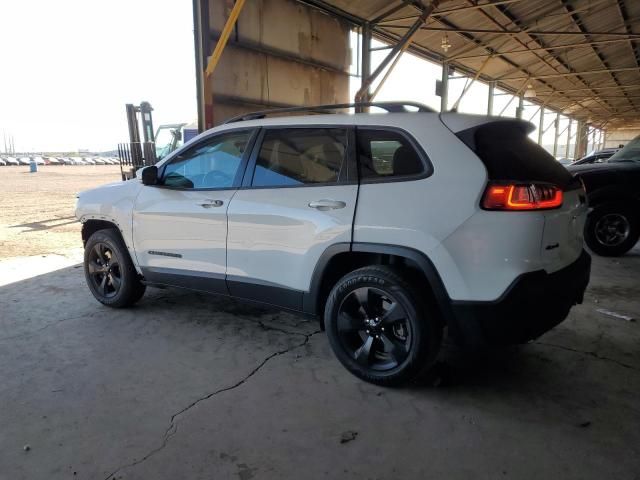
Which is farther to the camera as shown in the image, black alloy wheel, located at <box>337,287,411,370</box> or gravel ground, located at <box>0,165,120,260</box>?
gravel ground, located at <box>0,165,120,260</box>

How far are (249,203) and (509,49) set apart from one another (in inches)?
580

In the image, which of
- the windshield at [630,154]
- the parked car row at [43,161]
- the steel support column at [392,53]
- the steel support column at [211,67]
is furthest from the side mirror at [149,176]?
the parked car row at [43,161]

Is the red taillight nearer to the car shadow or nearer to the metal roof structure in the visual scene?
the metal roof structure

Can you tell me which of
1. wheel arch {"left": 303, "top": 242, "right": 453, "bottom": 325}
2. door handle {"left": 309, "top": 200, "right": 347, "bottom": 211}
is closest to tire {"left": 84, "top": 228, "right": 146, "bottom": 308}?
wheel arch {"left": 303, "top": 242, "right": 453, "bottom": 325}

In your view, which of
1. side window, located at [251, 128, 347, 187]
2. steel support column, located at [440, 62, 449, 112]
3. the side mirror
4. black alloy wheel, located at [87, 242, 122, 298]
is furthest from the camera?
steel support column, located at [440, 62, 449, 112]

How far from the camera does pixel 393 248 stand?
2656mm

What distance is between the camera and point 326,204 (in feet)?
9.50

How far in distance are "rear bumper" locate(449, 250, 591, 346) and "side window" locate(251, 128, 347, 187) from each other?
117cm

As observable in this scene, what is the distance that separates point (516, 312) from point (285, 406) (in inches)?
54.4

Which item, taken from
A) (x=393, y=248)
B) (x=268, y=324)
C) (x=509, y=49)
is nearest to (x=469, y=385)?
(x=393, y=248)

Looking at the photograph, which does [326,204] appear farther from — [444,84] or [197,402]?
[444,84]

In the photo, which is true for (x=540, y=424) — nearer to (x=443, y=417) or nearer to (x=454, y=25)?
(x=443, y=417)

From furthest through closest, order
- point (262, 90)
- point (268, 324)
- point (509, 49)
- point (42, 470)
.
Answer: point (509, 49) < point (262, 90) < point (268, 324) < point (42, 470)

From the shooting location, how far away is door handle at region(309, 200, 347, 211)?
2853 millimetres
